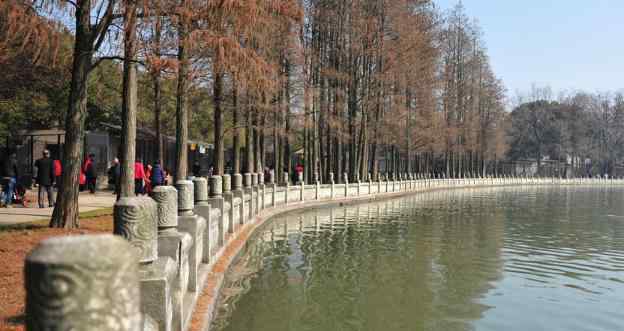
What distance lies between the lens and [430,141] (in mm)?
55281

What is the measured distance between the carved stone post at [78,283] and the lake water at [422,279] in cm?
655

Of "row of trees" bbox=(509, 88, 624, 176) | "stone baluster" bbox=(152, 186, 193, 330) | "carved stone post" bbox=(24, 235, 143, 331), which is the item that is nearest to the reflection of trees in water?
"stone baluster" bbox=(152, 186, 193, 330)

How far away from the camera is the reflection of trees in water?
9.05m

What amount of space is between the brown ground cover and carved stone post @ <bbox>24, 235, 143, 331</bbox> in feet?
11.9

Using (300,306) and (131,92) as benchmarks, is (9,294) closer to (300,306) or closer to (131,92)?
(300,306)

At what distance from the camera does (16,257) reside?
812 centimetres

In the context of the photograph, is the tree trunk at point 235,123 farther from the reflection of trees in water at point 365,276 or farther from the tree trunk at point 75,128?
the tree trunk at point 75,128

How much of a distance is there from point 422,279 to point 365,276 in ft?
3.78

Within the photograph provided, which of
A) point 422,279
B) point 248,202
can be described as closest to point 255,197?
point 248,202

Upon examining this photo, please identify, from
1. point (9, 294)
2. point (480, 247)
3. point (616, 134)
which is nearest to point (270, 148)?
point (480, 247)

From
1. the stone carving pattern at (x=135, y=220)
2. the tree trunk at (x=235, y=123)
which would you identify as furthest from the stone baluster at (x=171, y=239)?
the tree trunk at (x=235, y=123)

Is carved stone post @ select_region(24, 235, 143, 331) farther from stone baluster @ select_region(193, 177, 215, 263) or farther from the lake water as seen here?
stone baluster @ select_region(193, 177, 215, 263)

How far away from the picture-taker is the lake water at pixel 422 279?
30.0ft

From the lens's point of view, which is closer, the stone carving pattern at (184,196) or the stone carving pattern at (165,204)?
the stone carving pattern at (165,204)
